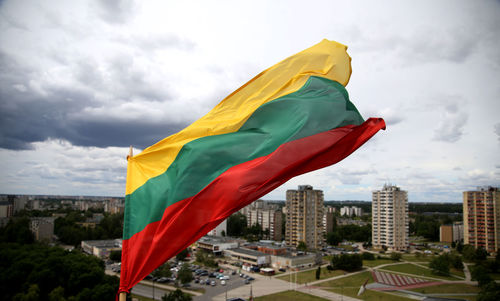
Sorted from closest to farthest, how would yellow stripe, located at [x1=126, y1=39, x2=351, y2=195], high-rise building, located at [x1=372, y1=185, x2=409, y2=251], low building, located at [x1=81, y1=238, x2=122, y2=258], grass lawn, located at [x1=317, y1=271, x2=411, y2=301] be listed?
1. yellow stripe, located at [x1=126, y1=39, x2=351, y2=195]
2. grass lawn, located at [x1=317, y1=271, x2=411, y2=301]
3. low building, located at [x1=81, y1=238, x2=122, y2=258]
4. high-rise building, located at [x1=372, y1=185, x2=409, y2=251]

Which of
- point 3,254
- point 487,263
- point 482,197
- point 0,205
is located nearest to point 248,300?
point 3,254

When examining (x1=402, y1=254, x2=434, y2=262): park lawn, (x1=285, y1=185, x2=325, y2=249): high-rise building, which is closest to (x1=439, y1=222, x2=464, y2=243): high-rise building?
(x1=402, y1=254, x2=434, y2=262): park lawn

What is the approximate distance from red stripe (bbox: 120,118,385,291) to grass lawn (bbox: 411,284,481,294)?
24.5 meters

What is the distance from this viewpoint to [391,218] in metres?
45.9

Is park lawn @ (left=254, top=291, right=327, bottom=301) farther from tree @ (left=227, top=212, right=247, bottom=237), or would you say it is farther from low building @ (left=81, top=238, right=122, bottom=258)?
tree @ (left=227, top=212, right=247, bottom=237)

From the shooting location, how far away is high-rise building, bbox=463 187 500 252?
39281mm

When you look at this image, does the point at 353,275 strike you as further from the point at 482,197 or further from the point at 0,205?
the point at 0,205

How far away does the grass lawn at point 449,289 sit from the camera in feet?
77.8

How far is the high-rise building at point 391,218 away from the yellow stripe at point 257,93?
45913 millimetres

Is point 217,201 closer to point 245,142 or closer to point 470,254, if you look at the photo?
point 245,142

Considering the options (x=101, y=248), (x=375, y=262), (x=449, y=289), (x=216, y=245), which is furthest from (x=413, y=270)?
(x=101, y=248)

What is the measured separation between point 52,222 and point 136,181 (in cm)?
5175

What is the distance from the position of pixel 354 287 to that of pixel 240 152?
24799 mm

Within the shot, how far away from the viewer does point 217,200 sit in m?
3.74
